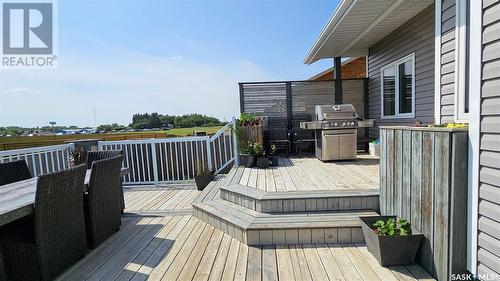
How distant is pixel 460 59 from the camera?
7.89 feet

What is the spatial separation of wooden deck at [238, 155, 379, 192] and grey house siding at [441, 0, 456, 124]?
111cm

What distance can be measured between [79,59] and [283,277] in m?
8.99

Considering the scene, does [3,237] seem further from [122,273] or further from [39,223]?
[122,273]

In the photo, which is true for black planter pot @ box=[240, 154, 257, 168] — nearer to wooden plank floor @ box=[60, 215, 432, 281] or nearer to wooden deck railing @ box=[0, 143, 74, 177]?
wooden plank floor @ box=[60, 215, 432, 281]

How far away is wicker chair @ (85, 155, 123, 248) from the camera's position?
2779mm

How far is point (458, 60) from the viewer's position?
2.41m

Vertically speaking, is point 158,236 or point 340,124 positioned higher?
point 340,124

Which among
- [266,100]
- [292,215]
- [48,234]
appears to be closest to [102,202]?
[48,234]

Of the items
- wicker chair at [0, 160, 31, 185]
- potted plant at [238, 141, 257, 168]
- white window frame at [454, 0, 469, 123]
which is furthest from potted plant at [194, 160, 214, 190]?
white window frame at [454, 0, 469, 123]

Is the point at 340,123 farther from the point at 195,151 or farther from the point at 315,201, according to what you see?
the point at 195,151

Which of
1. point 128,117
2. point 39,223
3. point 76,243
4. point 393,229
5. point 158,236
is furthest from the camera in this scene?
point 128,117

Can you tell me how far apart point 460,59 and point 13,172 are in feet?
15.9

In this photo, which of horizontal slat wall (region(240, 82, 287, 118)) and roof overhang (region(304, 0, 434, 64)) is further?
horizontal slat wall (region(240, 82, 287, 118))

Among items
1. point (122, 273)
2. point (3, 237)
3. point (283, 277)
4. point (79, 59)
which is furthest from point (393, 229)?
point (79, 59)
